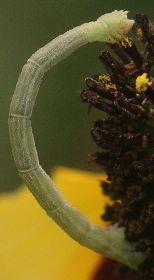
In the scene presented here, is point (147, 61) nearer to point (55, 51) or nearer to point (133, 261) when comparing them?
point (55, 51)

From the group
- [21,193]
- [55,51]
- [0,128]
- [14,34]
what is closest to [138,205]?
[55,51]

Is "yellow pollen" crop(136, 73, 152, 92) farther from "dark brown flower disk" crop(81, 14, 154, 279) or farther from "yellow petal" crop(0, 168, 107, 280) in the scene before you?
"yellow petal" crop(0, 168, 107, 280)

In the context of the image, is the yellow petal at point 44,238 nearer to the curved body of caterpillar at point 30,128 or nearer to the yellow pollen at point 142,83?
the curved body of caterpillar at point 30,128

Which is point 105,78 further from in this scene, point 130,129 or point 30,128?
point 30,128

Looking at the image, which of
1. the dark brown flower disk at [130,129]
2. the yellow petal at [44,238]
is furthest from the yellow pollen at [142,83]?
the yellow petal at [44,238]

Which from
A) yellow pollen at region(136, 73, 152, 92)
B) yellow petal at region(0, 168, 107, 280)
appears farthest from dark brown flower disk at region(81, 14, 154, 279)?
yellow petal at region(0, 168, 107, 280)

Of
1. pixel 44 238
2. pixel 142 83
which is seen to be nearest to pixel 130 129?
pixel 142 83
